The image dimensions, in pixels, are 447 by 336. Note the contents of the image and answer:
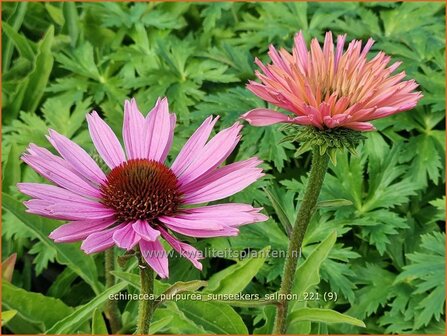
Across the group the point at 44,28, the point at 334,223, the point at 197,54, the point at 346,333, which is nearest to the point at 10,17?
the point at 44,28

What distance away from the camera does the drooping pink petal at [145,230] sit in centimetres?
96

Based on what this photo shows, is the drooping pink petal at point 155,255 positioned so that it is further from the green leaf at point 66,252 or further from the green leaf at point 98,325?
the green leaf at point 66,252

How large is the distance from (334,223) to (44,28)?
61.0 inches

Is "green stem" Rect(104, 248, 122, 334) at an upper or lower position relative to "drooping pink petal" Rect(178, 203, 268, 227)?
lower

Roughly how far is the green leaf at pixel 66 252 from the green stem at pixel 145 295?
2.08 feet

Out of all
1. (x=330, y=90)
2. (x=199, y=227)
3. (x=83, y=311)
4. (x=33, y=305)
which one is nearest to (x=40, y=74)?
(x=33, y=305)

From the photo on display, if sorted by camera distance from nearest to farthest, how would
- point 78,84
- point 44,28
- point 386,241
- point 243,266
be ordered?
point 243,266 → point 386,241 → point 78,84 → point 44,28

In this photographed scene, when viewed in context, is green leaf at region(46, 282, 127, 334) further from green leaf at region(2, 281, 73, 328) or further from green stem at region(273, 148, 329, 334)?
green stem at region(273, 148, 329, 334)

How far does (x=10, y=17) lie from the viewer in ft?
8.25

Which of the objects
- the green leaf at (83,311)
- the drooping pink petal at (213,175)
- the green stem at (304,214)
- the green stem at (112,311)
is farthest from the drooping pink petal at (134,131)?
the green stem at (112,311)

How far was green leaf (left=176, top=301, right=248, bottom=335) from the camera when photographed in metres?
1.49

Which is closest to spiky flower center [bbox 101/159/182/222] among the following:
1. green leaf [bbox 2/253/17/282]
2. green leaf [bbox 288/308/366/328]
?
green leaf [bbox 288/308/366/328]

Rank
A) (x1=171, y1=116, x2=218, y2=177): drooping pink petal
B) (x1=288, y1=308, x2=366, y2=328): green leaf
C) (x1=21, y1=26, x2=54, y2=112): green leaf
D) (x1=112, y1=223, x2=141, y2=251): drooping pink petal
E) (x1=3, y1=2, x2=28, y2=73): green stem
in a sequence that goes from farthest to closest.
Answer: (x1=3, y1=2, x2=28, y2=73): green stem → (x1=21, y1=26, x2=54, y2=112): green leaf → (x1=288, y1=308, x2=366, y2=328): green leaf → (x1=171, y1=116, x2=218, y2=177): drooping pink petal → (x1=112, y1=223, x2=141, y2=251): drooping pink petal

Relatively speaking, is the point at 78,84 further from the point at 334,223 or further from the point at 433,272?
the point at 433,272
